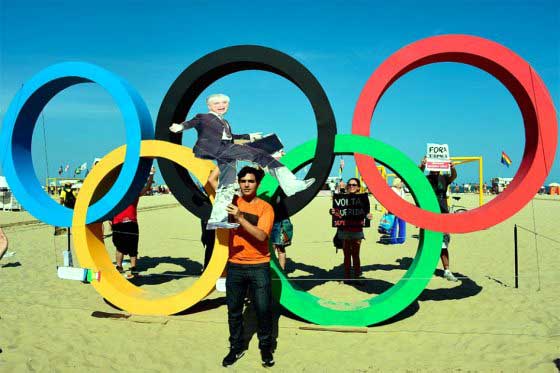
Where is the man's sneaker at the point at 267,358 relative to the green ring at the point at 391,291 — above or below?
below

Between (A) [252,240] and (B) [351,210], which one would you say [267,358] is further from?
(B) [351,210]

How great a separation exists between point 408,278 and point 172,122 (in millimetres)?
3722

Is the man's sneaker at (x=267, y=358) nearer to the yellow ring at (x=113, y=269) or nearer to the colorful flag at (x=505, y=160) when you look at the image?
the yellow ring at (x=113, y=269)

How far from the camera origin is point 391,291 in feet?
17.6

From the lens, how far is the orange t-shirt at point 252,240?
427 centimetres

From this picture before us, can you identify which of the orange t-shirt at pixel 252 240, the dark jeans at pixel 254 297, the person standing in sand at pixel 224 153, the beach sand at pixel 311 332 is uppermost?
the person standing in sand at pixel 224 153

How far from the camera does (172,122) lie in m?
5.64

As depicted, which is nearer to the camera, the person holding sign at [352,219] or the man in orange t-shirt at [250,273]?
the man in orange t-shirt at [250,273]

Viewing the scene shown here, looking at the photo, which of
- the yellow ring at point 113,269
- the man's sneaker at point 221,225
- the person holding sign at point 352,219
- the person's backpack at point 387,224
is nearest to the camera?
the man's sneaker at point 221,225

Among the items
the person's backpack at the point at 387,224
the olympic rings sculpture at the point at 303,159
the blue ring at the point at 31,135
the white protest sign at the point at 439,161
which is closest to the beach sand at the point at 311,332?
the olympic rings sculpture at the point at 303,159

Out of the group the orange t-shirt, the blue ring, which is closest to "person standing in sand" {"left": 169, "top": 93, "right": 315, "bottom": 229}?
the orange t-shirt

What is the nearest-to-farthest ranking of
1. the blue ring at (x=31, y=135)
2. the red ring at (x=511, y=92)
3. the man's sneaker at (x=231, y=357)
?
the man's sneaker at (x=231, y=357) → the red ring at (x=511, y=92) → the blue ring at (x=31, y=135)

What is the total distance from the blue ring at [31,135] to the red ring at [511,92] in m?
2.95

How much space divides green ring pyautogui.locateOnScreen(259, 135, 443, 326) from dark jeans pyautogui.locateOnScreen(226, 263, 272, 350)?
1.00 m
